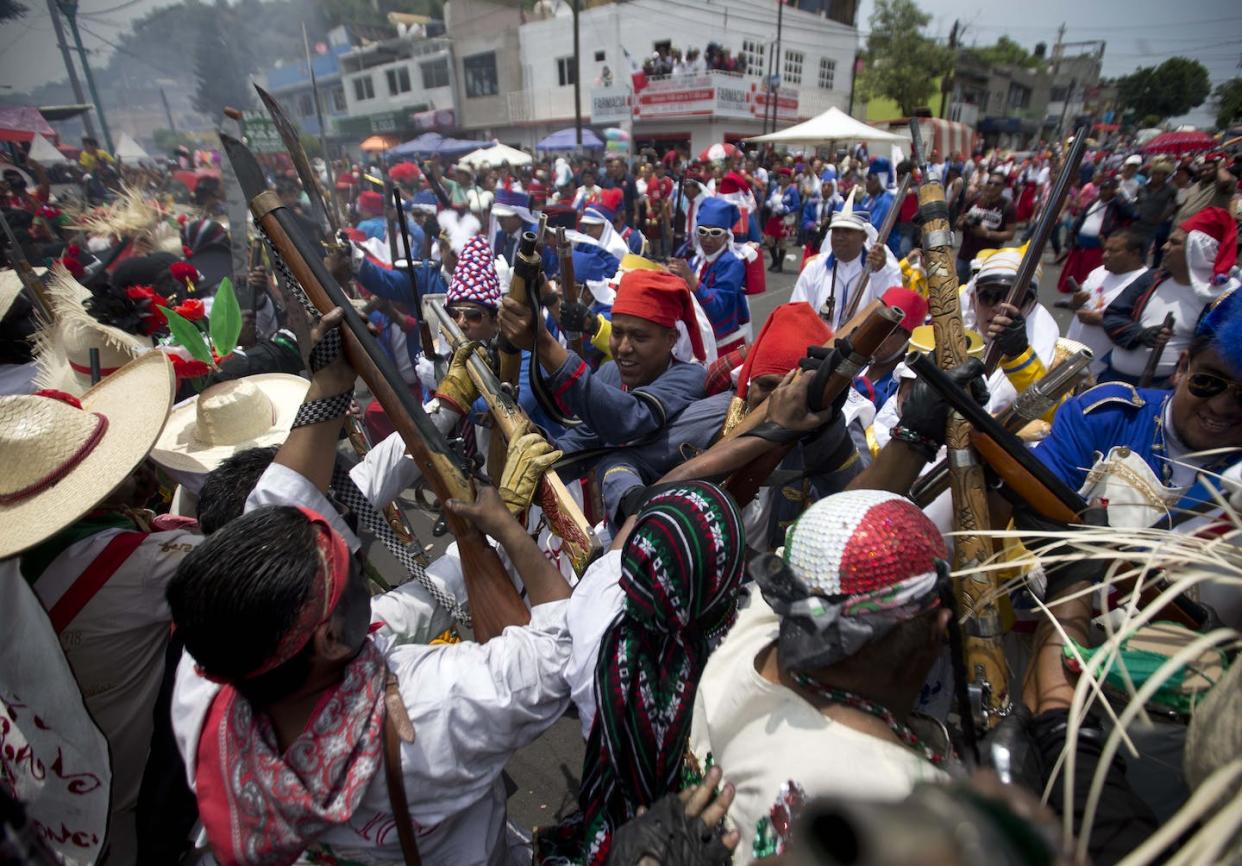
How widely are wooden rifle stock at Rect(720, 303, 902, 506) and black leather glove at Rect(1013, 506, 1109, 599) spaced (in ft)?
1.97

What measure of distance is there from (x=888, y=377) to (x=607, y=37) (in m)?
36.5

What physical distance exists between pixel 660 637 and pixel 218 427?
2363mm

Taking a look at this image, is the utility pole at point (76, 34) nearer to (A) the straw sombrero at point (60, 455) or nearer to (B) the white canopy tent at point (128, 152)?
(B) the white canopy tent at point (128, 152)

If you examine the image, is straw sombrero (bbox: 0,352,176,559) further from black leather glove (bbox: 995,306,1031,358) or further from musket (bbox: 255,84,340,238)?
black leather glove (bbox: 995,306,1031,358)

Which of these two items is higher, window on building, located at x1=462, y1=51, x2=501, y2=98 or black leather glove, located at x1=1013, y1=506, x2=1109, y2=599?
window on building, located at x1=462, y1=51, x2=501, y2=98

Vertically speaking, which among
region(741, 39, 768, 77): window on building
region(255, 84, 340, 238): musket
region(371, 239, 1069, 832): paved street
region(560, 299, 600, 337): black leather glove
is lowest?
region(371, 239, 1069, 832): paved street

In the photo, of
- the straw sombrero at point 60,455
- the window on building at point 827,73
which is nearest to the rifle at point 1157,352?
the straw sombrero at point 60,455

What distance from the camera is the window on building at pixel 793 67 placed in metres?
35.2

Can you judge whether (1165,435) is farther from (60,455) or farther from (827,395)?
(60,455)

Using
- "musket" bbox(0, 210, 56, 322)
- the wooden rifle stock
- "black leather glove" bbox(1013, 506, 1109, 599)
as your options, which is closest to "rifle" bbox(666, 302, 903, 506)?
the wooden rifle stock

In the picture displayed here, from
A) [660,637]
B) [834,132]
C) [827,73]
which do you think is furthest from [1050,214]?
[827,73]

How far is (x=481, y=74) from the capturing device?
38.2 metres

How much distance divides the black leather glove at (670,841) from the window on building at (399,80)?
51.0 meters

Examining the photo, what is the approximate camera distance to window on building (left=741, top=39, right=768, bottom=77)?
3406 centimetres
